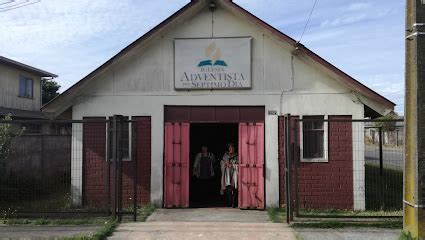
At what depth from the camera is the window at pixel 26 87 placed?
81.7ft

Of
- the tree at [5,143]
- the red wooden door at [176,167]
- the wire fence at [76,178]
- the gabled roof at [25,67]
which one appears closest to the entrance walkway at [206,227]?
the red wooden door at [176,167]

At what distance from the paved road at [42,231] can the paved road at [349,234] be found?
4.15 metres

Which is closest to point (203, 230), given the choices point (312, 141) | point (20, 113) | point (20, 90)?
point (312, 141)

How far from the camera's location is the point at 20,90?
81.4ft

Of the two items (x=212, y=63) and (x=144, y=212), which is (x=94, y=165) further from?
(x=212, y=63)

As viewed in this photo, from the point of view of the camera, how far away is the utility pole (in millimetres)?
5840

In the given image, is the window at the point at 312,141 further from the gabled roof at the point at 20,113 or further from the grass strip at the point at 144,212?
the gabled roof at the point at 20,113

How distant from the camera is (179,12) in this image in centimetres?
1197

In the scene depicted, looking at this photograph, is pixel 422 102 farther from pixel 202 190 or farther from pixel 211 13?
pixel 202 190

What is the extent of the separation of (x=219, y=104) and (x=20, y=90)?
643 inches

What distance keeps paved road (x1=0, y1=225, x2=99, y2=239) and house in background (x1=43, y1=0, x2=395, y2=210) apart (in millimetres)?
3005

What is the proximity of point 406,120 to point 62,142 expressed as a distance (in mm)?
13356

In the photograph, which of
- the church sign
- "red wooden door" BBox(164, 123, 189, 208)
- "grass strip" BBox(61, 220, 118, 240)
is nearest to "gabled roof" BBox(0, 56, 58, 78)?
the church sign

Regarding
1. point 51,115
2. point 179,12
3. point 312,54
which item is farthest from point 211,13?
point 51,115
